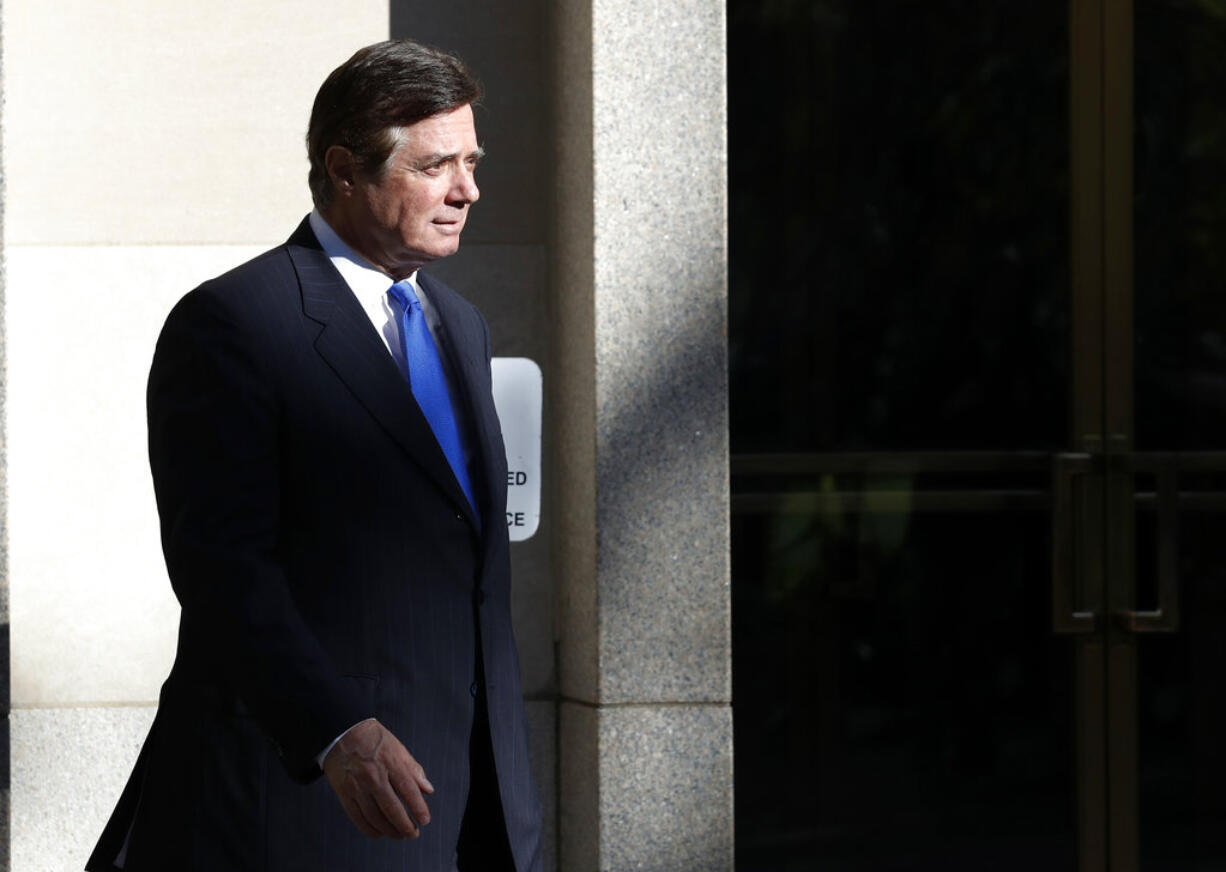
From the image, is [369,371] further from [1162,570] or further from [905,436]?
[1162,570]

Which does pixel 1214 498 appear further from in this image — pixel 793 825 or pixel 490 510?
pixel 490 510

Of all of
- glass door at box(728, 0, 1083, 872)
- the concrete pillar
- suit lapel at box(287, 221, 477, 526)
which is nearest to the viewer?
suit lapel at box(287, 221, 477, 526)

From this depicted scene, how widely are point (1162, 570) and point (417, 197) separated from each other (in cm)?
345

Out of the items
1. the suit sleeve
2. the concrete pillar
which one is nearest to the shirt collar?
the suit sleeve

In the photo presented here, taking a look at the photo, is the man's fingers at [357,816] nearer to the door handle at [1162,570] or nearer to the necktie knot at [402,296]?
the necktie knot at [402,296]

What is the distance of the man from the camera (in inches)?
98.3

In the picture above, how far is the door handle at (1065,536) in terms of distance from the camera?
5.35 meters

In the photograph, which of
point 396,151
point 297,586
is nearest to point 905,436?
point 396,151

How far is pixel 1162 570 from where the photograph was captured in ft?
17.7

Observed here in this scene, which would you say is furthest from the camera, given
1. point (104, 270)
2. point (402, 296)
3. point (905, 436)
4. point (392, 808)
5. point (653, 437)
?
point (905, 436)

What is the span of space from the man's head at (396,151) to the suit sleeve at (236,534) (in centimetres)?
32

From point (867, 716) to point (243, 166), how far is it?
2549 millimetres

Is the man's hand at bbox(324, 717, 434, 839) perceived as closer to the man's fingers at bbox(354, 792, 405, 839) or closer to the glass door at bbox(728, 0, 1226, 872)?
the man's fingers at bbox(354, 792, 405, 839)

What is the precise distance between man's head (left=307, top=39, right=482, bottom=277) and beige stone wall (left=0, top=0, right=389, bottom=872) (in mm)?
2067
